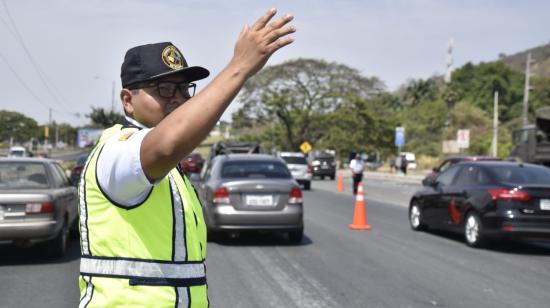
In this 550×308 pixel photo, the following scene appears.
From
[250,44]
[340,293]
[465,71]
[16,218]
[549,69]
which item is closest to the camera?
[250,44]

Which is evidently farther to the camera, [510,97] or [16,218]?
[510,97]

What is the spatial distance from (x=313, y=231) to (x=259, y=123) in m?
59.6

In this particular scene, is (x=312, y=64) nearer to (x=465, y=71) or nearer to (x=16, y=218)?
(x=465, y=71)

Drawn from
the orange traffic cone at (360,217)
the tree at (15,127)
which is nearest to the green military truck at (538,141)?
the orange traffic cone at (360,217)

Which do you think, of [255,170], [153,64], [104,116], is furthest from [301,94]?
[153,64]

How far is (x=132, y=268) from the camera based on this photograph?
7.30 ft

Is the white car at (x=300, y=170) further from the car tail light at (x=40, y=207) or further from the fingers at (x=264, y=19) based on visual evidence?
the fingers at (x=264, y=19)

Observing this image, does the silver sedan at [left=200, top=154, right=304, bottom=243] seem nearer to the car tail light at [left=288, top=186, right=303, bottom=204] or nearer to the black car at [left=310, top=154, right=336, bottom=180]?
the car tail light at [left=288, top=186, right=303, bottom=204]

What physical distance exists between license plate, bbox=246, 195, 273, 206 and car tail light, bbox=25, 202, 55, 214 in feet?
10.9

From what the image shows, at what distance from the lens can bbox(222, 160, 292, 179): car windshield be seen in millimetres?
11984

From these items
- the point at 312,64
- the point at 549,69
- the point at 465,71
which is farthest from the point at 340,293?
the point at 549,69

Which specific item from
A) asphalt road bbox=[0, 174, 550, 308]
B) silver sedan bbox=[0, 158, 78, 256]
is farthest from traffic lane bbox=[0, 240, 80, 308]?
silver sedan bbox=[0, 158, 78, 256]

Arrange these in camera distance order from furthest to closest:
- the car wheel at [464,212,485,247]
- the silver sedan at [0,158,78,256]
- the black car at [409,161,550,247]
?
the car wheel at [464,212,485,247] → the black car at [409,161,550,247] → the silver sedan at [0,158,78,256]

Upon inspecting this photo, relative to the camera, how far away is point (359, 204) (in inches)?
552
